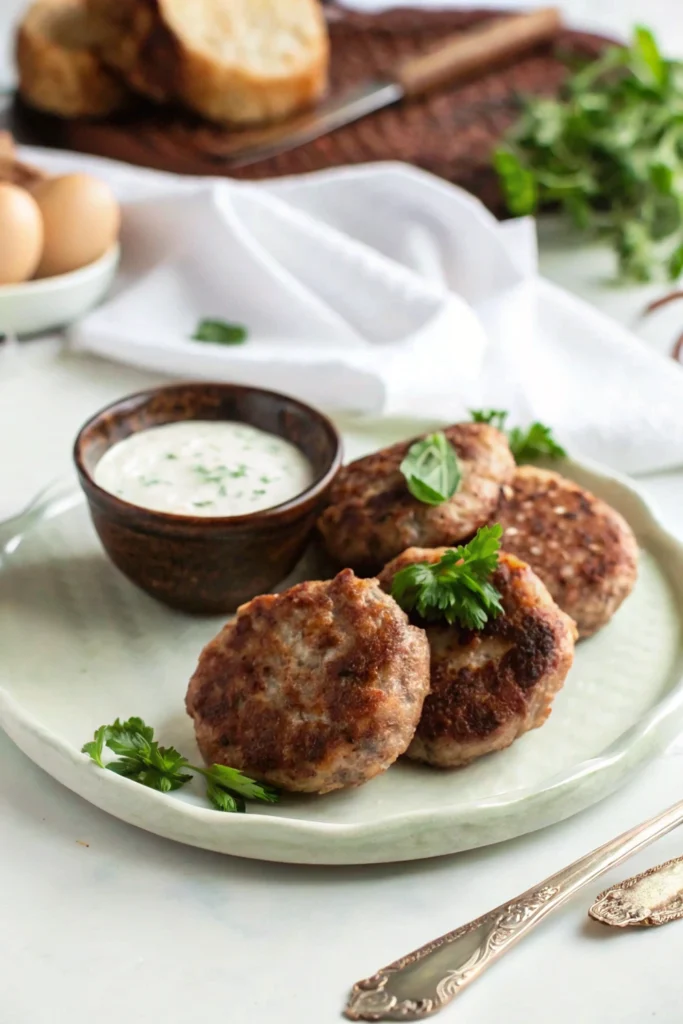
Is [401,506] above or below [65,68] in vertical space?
above

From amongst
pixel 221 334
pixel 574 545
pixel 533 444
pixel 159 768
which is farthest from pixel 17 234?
pixel 159 768

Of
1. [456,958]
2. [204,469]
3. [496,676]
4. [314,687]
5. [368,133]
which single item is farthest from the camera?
[368,133]

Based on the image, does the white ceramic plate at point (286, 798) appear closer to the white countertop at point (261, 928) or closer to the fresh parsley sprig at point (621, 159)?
the white countertop at point (261, 928)

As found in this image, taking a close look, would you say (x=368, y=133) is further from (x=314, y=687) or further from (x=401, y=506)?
(x=314, y=687)

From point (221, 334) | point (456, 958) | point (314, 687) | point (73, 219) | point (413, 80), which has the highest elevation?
point (413, 80)

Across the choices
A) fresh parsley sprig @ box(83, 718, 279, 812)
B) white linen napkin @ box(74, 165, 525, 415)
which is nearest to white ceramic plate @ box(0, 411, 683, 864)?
fresh parsley sprig @ box(83, 718, 279, 812)

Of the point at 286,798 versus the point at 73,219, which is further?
the point at 73,219

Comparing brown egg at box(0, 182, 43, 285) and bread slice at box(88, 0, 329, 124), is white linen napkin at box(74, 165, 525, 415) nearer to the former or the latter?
brown egg at box(0, 182, 43, 285)

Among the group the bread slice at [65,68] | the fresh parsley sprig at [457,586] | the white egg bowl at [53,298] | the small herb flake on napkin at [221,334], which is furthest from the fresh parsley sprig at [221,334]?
the fresh parsley sprig at [457,586]
